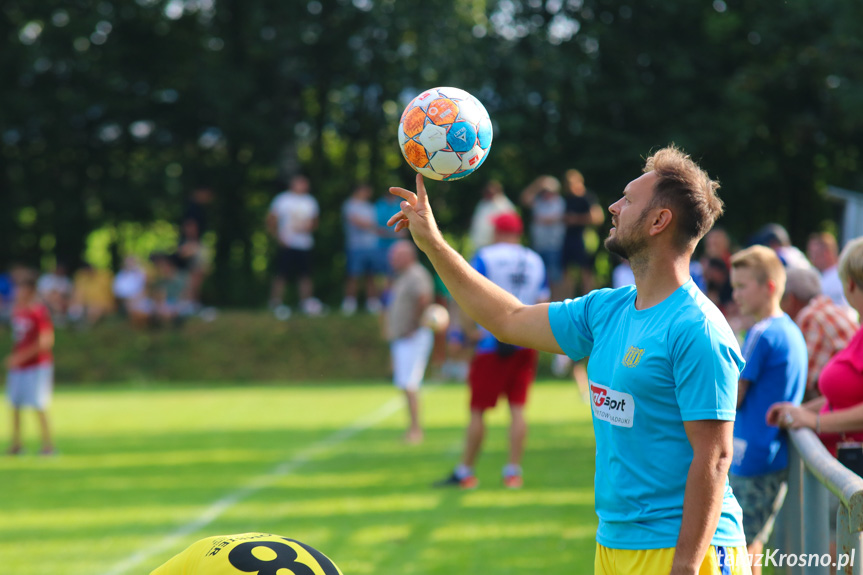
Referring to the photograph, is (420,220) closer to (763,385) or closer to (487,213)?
(763,385)

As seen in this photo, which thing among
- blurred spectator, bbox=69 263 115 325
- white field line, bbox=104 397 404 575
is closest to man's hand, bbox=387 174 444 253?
white field line, bbox=104 397 404 575

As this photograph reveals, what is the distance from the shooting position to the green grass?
7.15m

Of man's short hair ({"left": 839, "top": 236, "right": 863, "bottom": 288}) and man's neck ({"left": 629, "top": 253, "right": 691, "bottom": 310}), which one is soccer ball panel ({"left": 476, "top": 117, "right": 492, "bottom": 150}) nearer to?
man's neck ({"left": 629, "top": 253, "right": 691, "bottom": 310})

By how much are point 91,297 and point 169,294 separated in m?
2.75

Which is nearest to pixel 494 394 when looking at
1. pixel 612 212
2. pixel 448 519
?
pixel 448 519

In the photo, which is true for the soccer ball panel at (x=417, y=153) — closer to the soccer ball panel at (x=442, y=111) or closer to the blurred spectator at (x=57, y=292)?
the soccer ball panel at (x=442, y=111)

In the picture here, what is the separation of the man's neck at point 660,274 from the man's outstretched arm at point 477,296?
49cm

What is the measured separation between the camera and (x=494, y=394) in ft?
30.3

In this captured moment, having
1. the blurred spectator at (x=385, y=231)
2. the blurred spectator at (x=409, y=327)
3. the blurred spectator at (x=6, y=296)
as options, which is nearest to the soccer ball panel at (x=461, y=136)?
the blurred spectator at (x=409, y=327)

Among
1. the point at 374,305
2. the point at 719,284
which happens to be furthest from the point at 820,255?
the point at 374,305

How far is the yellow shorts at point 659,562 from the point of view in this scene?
120 inches

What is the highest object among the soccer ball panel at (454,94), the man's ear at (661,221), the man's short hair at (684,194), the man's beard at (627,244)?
the soccer ball panel at (454,94)

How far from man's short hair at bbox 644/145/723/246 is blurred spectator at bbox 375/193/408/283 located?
57.9 ft

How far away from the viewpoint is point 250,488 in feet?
31.8
